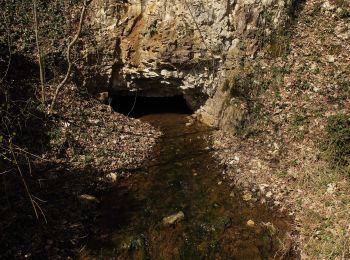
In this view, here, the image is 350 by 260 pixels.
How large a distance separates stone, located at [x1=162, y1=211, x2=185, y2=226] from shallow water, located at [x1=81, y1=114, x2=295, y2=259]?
4.5 inches

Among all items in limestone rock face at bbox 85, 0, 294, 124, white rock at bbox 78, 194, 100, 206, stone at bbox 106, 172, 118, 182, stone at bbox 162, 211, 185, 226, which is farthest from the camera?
limestone rock face at bbox 85, 0, 294, 124

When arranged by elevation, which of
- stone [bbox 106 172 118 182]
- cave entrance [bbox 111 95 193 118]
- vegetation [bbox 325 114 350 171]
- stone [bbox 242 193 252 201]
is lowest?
stone [bbox 106 172 118 182]

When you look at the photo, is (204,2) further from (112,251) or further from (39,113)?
(112,251)

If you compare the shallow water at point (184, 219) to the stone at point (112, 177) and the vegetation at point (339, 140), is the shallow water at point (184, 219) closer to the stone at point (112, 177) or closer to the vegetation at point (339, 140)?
the stone at point (112, 177)

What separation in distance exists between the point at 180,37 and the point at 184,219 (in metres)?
6.94

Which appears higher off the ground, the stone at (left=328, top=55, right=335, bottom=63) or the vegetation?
the stone at (left=328, top=55, right=335, bottom=63)

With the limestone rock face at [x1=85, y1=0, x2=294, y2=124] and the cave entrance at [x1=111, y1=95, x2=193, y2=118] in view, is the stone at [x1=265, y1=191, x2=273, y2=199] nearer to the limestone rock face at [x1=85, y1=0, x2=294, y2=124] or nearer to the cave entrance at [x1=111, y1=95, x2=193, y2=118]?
the limestone rock face at [x1=85, y1=0, x2=294, y2=124]

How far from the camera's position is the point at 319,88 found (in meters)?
12.4

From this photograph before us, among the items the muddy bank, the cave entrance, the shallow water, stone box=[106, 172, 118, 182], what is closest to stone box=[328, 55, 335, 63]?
the shallow water

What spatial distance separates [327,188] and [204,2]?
7635mm

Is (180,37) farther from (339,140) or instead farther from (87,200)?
(87,200)

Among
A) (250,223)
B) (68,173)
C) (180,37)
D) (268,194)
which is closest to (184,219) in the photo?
(250,223)

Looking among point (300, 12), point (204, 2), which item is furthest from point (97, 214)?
point (300, 12)

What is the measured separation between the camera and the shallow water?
28.0 feet
